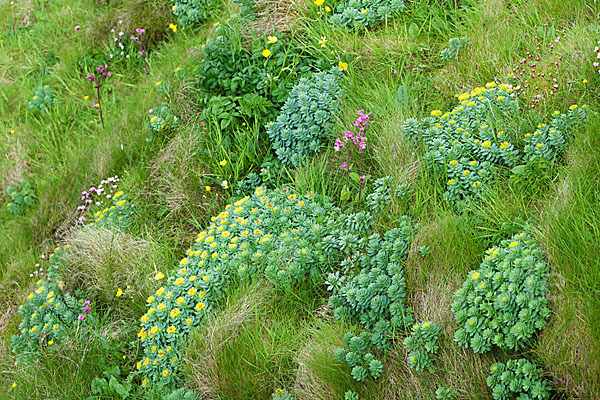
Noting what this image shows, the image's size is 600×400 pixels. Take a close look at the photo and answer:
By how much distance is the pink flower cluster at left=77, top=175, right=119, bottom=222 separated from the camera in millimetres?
4523

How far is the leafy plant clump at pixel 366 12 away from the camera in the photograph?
14.8 ft

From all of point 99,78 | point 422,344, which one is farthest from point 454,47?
point 99,78

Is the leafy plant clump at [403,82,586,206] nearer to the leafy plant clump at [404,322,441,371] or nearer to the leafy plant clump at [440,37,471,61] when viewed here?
the leafy plant clump at [440,37,471,61]

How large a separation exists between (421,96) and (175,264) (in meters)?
2.00

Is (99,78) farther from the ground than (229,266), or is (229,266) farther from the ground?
(99,78)

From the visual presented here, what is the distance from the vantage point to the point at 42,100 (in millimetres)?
5605

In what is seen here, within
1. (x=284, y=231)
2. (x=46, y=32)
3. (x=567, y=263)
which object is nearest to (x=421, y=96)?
(x=284, y=231)

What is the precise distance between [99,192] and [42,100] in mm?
1665

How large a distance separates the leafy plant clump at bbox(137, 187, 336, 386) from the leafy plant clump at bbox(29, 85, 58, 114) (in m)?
2.78

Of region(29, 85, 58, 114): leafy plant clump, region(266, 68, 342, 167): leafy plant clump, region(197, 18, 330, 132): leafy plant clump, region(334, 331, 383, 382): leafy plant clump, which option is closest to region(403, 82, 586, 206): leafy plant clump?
region(266, 68, 342, 167): leafy plant clump

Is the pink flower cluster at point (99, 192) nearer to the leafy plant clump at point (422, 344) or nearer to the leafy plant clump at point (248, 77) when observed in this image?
the leafy plant clump at point (248, 77)

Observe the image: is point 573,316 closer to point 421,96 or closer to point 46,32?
point 421,96

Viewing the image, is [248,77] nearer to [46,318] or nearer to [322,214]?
[322,214]

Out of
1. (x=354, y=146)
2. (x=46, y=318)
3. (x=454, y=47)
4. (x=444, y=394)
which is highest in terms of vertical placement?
(x=454, y=47)
